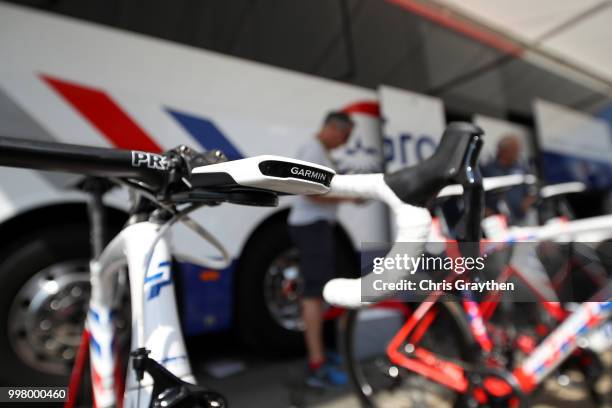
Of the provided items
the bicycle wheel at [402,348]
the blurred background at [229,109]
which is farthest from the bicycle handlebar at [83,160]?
the bicycle wheel at [402,348]

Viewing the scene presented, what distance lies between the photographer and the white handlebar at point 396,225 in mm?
588

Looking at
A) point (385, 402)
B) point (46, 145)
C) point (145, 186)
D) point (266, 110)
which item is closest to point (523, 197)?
point (385, 402)

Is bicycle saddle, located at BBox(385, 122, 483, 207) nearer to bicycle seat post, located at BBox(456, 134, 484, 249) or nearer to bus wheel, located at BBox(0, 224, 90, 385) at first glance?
bicycle seat post, located at BBox(456, 134, 484, 249)

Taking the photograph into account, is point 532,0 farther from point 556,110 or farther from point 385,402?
point 385,402

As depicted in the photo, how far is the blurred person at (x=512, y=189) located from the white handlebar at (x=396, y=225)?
1.45 meters

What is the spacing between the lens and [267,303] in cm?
233

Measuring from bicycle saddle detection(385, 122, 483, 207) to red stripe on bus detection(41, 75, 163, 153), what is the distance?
165 centimetres

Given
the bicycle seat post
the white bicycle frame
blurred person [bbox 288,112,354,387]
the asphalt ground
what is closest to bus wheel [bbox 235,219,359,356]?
the asphalt ground

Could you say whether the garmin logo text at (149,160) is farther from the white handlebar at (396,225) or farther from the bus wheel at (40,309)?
the bus wheel at (40,309)

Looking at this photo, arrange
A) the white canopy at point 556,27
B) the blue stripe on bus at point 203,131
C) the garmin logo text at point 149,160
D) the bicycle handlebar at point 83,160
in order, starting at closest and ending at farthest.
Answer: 1. the bicycle handlebar at point 83,160
2. the garmin logo text at point 149,160
3. the blue stripe on bus at point 203,131
4. the white canopy at point 556,27

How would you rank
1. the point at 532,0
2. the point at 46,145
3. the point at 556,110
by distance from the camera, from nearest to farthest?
the point at 46,145 → the point at 532,0 → the point at 556,110

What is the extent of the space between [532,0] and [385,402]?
358 cm

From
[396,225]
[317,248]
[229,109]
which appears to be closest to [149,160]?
[396,225]

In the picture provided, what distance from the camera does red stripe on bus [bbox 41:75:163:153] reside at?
183 centimetres
